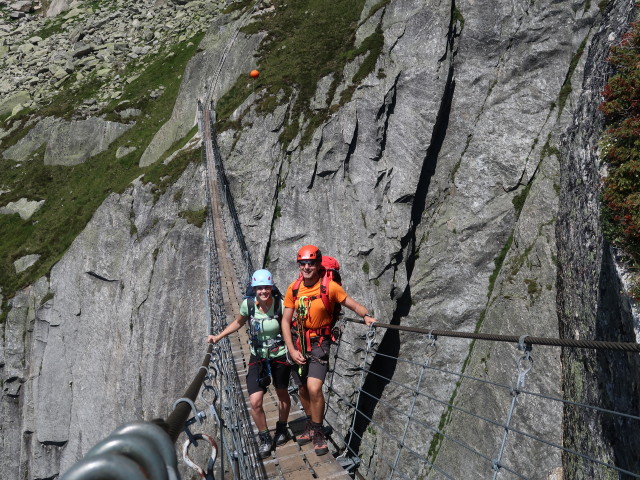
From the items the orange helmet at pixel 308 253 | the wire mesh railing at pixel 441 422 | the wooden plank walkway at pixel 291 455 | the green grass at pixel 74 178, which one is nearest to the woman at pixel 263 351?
the wooden plank walkway at pixel 291 455

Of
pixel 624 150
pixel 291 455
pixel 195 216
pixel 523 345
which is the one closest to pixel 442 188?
pixel 195 216

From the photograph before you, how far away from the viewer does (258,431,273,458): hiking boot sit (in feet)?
25.2

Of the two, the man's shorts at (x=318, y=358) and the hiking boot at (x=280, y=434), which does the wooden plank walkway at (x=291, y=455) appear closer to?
the hiking boot at (x=280, y=434)


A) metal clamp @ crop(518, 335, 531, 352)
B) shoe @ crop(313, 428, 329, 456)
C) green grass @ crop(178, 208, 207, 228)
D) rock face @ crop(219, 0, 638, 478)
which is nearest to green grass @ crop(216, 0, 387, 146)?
rock face @ crop(219, 0, 638, 478)

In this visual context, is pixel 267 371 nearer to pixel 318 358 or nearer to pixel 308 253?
pixel 318 358

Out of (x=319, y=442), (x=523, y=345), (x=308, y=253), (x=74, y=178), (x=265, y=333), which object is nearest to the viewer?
(x=523, y=345)

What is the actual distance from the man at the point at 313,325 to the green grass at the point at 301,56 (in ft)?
65.5

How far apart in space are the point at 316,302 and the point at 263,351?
4.14ft

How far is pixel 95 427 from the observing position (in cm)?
2556

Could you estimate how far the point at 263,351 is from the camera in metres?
7.67

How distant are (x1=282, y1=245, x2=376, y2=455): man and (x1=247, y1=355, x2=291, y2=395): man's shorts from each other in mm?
367

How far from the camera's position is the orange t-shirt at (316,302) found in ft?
23.9

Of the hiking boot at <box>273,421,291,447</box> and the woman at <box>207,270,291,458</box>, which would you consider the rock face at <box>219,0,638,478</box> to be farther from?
the woman at <box>207,270,291,458</box>

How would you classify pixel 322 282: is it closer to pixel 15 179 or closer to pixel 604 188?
pixel 604 188
